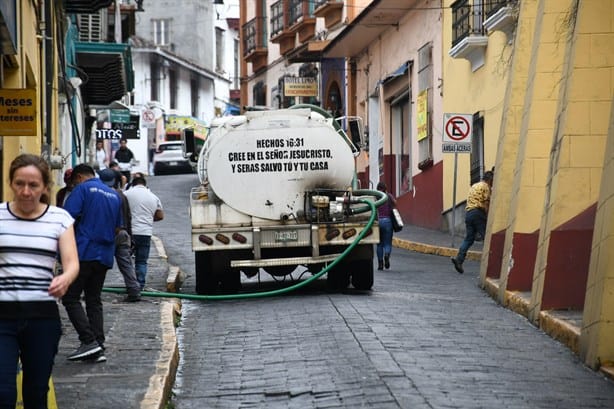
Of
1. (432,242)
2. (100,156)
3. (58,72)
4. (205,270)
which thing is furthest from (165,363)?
(100,156)

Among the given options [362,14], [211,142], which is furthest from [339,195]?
[362,14]

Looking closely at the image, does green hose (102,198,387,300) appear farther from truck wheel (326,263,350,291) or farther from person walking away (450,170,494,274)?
person walking away (450,170,494,274)

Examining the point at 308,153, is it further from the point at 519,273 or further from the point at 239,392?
the point at 239,392

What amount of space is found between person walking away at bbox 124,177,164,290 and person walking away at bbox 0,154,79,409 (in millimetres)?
10100

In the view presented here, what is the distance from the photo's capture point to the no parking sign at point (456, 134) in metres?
25.2

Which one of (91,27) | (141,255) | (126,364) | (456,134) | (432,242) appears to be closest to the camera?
(126,364)

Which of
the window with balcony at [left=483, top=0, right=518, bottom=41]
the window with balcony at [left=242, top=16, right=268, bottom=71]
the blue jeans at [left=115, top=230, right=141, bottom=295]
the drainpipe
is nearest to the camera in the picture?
the blue jeans at [left=115, top=230, right=141, bottom=295]

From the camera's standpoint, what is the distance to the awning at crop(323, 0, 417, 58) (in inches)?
1329

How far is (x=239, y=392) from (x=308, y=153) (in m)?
7.37

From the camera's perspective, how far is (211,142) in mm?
17422

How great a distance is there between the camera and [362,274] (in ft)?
57.1

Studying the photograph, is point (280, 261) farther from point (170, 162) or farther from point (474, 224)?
point (170, 162)

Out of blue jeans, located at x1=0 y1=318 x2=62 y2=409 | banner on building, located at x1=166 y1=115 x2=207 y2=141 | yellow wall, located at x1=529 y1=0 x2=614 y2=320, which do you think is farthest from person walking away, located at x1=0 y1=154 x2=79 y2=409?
banner on building, located at x1=166 y1=115 x2=207 y2=141

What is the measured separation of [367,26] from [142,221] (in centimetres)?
1978
